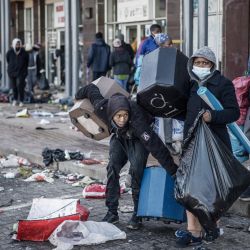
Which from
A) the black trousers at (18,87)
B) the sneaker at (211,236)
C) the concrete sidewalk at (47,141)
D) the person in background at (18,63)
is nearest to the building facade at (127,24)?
the person in background at (18,63)

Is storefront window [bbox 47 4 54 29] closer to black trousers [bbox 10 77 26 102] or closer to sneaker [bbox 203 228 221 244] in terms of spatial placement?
black trousers [bbox 10 77 26 102]

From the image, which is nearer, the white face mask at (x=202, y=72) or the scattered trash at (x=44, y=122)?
the white face mask at (x=202, y=72)

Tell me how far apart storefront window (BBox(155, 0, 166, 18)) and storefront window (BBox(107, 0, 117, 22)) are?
2.29m

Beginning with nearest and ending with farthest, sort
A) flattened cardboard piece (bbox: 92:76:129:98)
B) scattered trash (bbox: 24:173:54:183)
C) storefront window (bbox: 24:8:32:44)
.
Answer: flattened cardboard piece (bbox: 92:76:129:98), scattered trash (bbox: 24:173:54:183), storefront window (bbox: 24:8:32:44)

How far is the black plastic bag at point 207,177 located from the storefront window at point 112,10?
48.1 ft

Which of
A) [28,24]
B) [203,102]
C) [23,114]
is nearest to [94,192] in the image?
[203,102]

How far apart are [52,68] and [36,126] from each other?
12335 millimetres

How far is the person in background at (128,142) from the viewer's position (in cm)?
543

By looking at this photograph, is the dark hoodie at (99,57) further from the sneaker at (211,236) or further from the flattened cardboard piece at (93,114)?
the sneaker at (211,236)

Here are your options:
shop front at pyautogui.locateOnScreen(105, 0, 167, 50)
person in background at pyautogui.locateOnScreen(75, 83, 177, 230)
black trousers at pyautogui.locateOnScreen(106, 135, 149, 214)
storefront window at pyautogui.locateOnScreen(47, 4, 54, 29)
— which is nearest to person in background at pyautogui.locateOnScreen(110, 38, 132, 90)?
shop front at pyautogui.locateOnScreen(105, 0, 167, 50)

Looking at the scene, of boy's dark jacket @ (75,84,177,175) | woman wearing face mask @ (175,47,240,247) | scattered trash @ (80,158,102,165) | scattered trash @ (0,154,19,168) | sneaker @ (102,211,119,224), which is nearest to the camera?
woman wearing face mask @ (175,47,240,247)

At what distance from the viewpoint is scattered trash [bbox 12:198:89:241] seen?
5.41m

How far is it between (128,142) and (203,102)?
2.97ft

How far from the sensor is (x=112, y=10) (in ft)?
63.5
